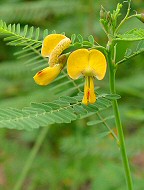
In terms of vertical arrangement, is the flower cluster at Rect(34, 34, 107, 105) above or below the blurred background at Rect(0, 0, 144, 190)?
above

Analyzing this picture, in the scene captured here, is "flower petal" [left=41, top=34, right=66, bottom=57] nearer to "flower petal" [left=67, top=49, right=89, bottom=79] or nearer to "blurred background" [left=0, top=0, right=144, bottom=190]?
"flower petal" [left=67, top=49, right=89, bottom=79]

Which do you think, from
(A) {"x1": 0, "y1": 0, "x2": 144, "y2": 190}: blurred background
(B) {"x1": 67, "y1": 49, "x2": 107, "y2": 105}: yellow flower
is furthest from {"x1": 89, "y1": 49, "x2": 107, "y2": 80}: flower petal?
(A) {"x1": 0, "y1": 0, "x2": 144, "y2": 190}: blurred background

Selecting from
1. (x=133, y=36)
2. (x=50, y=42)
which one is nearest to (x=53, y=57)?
(x=50, y=42)

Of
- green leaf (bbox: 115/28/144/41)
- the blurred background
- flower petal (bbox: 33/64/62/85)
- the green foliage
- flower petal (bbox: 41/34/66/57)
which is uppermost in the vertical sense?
green leaf (bbox: 115/28/144/41)

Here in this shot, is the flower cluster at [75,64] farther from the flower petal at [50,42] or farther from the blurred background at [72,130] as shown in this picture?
the blurred background at [72,130]

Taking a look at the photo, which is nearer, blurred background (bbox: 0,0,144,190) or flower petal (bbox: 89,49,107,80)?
flower petal (bbox: 89,49,107,80)

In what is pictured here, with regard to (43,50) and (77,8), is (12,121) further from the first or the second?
(77,8)
